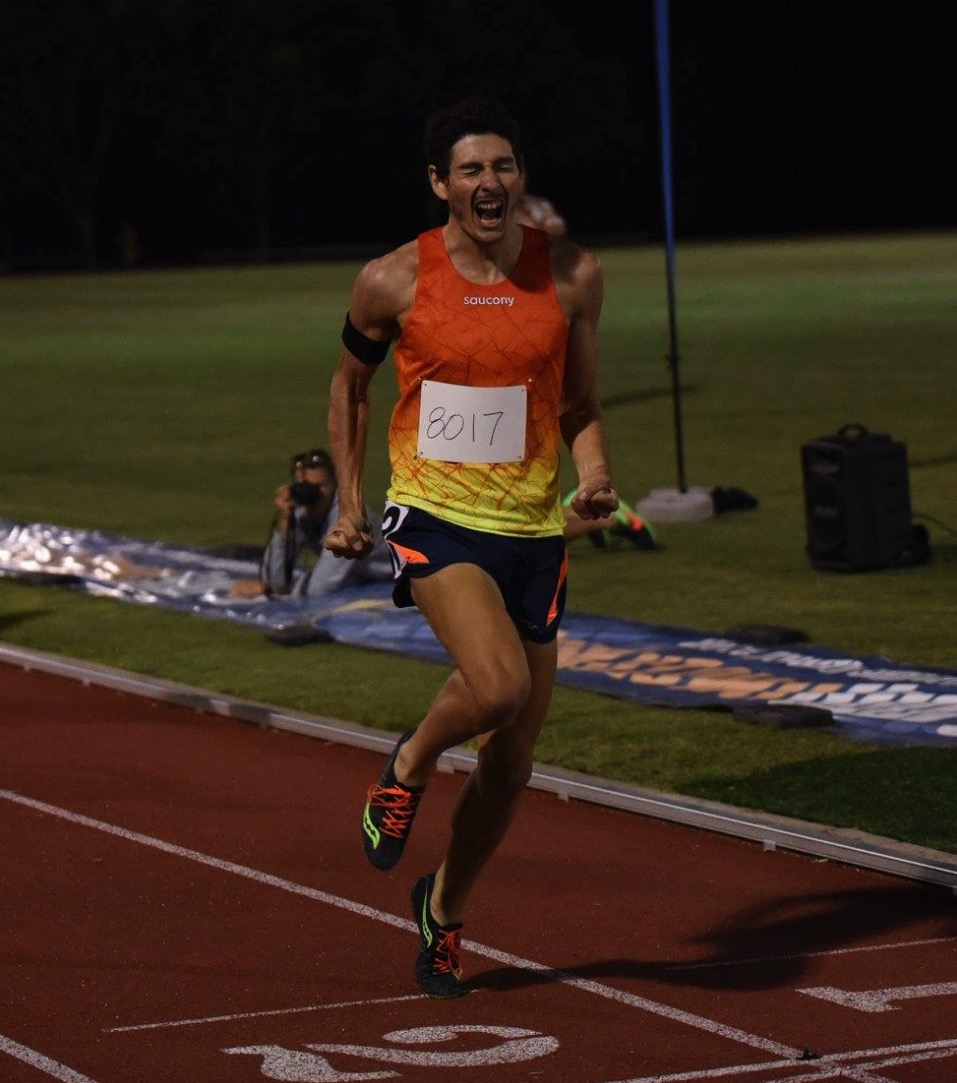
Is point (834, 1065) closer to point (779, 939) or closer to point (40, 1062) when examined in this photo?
point (779, 939)

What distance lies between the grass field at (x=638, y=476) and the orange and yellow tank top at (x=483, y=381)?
2.54 m

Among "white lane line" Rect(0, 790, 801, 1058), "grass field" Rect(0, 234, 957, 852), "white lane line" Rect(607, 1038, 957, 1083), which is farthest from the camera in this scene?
"grass field" Rect(0, 234, 957, 852)

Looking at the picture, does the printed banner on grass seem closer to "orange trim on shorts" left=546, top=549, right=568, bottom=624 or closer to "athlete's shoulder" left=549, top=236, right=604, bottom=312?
"orange trim on shorts" left=546, top=549, right=568, bottom=624

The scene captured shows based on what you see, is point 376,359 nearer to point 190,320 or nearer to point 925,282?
point 190,320

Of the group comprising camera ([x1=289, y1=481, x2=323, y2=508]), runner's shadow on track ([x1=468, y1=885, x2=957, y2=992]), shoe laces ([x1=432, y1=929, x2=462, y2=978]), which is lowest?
runner's shadow on track ([x1=468, y1=885, x2=957, y2=992])

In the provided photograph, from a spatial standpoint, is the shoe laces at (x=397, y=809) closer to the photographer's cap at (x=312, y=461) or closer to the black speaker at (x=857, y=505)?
the photographer's cap at (x=312, y=461)

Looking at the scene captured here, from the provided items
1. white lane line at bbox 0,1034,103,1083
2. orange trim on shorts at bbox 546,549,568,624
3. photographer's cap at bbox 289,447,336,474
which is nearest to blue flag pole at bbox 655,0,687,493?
photographer's cap at bbox 289,447,336,474

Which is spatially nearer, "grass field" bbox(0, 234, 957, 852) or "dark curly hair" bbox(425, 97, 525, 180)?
"dark curly hair" bbox(425, 97, 525, 180)

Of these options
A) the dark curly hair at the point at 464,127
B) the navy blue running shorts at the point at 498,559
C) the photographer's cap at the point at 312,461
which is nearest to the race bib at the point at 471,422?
the navy blue running shorts at the point at 498,559

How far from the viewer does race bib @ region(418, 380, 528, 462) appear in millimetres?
5441

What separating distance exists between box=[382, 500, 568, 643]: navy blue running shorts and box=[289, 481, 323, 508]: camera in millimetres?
7150

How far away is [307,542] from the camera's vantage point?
12.8m

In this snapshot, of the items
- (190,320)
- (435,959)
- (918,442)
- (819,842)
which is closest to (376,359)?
(435,959)

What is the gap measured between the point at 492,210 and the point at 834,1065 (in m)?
2.20
